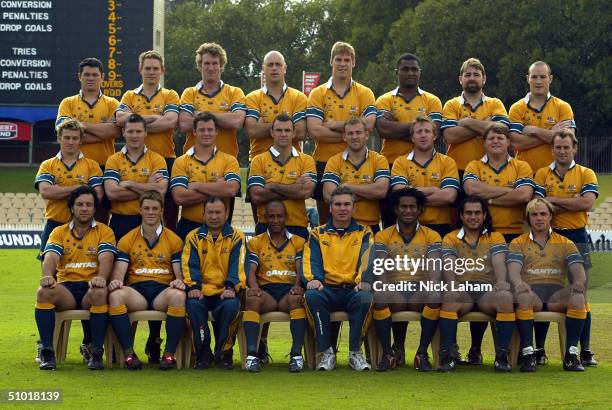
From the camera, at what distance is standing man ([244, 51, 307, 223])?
10.9m

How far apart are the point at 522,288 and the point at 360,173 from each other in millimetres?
1663

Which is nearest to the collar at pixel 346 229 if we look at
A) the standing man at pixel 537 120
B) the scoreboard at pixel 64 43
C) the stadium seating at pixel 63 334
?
the standing man at pixel 537 120

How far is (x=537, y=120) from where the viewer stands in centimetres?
1076

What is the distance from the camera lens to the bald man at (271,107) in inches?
427

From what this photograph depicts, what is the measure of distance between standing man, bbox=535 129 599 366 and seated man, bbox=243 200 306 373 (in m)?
2.05

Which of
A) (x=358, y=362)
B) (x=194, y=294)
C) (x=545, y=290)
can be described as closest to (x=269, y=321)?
(x=194, y=294)

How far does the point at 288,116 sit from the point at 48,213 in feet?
7.21

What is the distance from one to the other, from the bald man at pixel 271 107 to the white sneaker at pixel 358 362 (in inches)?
64.8

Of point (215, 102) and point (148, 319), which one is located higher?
point (215, 102)

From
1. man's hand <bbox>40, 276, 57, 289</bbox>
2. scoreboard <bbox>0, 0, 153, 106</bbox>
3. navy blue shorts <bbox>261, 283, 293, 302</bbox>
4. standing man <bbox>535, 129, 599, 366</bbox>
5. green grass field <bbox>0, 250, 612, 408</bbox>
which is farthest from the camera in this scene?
scoreboard <bbox>0, 0, 153, 106</bbox>

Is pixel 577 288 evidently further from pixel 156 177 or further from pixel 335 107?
pixel 156 177

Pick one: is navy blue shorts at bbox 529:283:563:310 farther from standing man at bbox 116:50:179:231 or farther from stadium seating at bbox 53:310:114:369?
stadium seating at bbox 53:310:114:369

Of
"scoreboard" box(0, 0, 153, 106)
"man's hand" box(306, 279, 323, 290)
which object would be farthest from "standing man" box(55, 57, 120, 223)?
"scoreboard" box(0, 0, 153, 106)

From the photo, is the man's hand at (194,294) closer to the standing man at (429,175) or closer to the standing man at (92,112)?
the standing man at (92,112)
